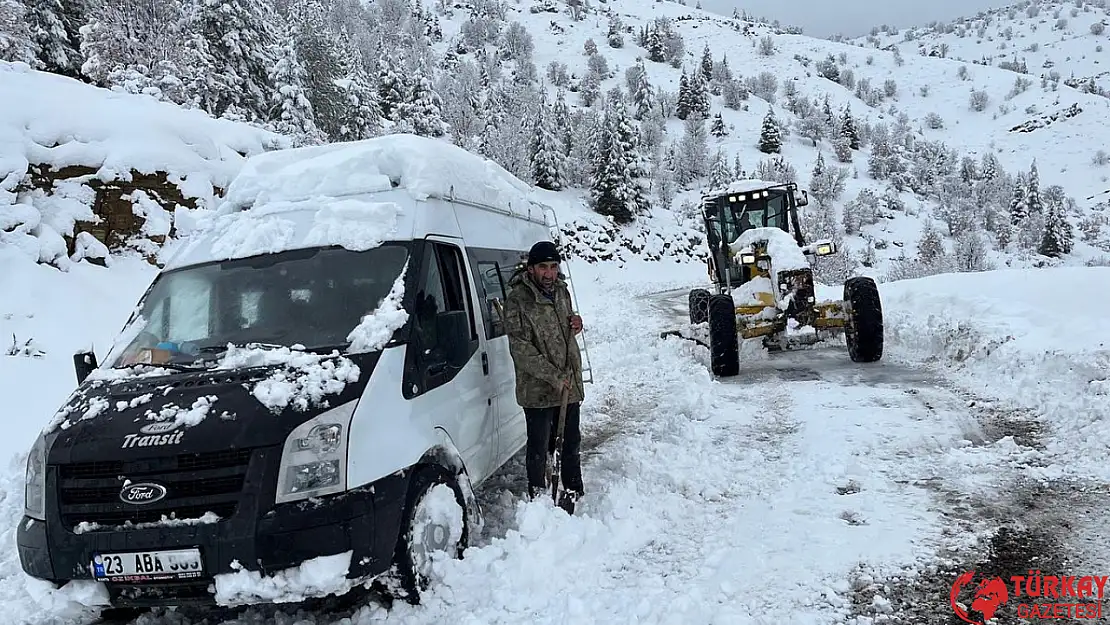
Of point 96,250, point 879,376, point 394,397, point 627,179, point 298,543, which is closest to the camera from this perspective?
point 298,543

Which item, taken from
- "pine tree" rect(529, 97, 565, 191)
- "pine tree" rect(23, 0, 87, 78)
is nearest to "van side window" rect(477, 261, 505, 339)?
"pine tree" rect(23, 0, 87, 78)

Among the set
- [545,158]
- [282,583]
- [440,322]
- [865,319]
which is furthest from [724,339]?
[545,158]

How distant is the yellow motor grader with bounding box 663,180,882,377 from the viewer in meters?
9.02

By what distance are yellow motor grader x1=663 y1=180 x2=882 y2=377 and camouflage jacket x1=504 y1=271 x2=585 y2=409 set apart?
4893 mm

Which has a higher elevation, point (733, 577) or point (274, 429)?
point (274, 429)

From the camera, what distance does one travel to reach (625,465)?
549 centimetres

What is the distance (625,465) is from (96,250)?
961 cm

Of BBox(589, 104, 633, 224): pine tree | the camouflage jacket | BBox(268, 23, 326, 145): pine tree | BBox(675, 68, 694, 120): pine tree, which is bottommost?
the camouflage jacket

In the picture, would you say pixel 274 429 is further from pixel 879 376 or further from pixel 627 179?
pixel 627 179

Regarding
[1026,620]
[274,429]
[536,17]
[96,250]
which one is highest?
[536,17]

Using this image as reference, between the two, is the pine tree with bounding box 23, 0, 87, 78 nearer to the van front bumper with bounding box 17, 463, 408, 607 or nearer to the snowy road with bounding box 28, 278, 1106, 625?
the van front bumper with bounding box 17, 463, 408, 607

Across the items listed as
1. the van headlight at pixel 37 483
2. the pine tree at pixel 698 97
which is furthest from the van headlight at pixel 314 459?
the pine tree at pixel 698 97

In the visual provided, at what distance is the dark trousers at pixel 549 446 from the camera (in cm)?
461

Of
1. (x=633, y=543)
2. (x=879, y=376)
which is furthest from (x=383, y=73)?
(x=633, y=543)
